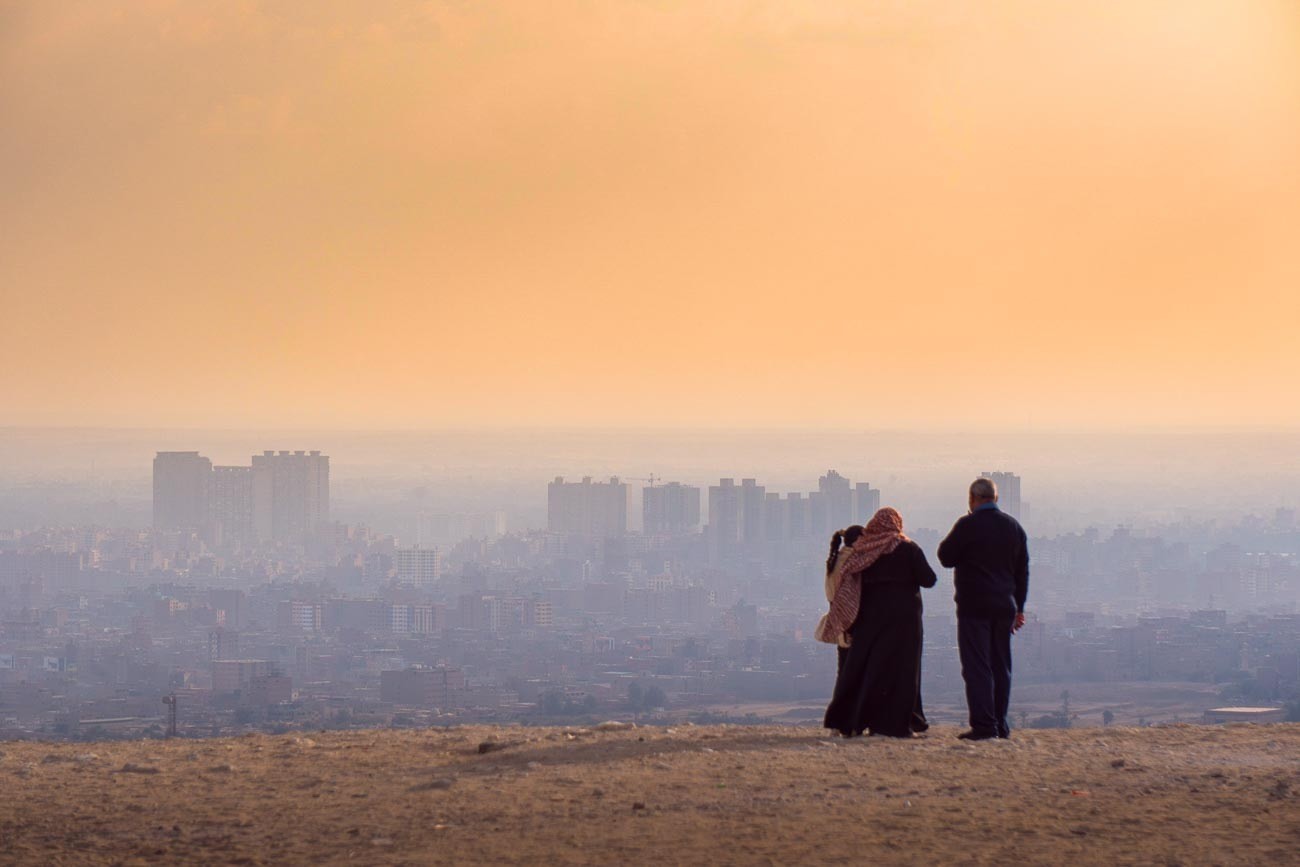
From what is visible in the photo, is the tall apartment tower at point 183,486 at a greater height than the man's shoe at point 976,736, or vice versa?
the tall apartment tower at point 183,486

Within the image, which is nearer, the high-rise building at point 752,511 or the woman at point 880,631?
the woman at point 880,631

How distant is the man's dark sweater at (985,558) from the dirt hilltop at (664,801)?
900mm

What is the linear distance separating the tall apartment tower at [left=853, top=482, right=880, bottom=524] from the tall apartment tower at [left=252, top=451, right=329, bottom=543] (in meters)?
37.0

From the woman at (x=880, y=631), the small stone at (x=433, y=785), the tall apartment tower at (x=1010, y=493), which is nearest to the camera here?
the small stone at (x=433, y=785)

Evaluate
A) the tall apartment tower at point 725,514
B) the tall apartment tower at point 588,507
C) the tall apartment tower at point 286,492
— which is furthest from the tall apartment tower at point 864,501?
the tall apartment tower at point 286,492

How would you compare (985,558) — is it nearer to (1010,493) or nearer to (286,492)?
(1010,493)

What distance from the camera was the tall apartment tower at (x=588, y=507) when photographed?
104 metres

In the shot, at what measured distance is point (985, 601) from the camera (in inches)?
424

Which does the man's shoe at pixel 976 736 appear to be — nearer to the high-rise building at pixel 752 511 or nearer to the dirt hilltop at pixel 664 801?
the dirt hilltop at pixel 664 801

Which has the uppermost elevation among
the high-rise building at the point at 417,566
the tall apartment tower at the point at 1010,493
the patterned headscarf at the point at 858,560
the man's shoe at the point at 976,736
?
the tall apartment tower at the point at 1010,493

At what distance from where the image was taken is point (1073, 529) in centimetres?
8944

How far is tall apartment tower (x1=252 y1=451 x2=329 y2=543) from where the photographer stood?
335ft

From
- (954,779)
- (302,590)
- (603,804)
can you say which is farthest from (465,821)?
(302,590)

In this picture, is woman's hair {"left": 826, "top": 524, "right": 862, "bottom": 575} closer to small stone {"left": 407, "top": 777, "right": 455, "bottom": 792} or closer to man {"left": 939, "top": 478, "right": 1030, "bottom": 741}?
man {"left": 939, "top": 478, "right": 1030, "bottom": 741}
